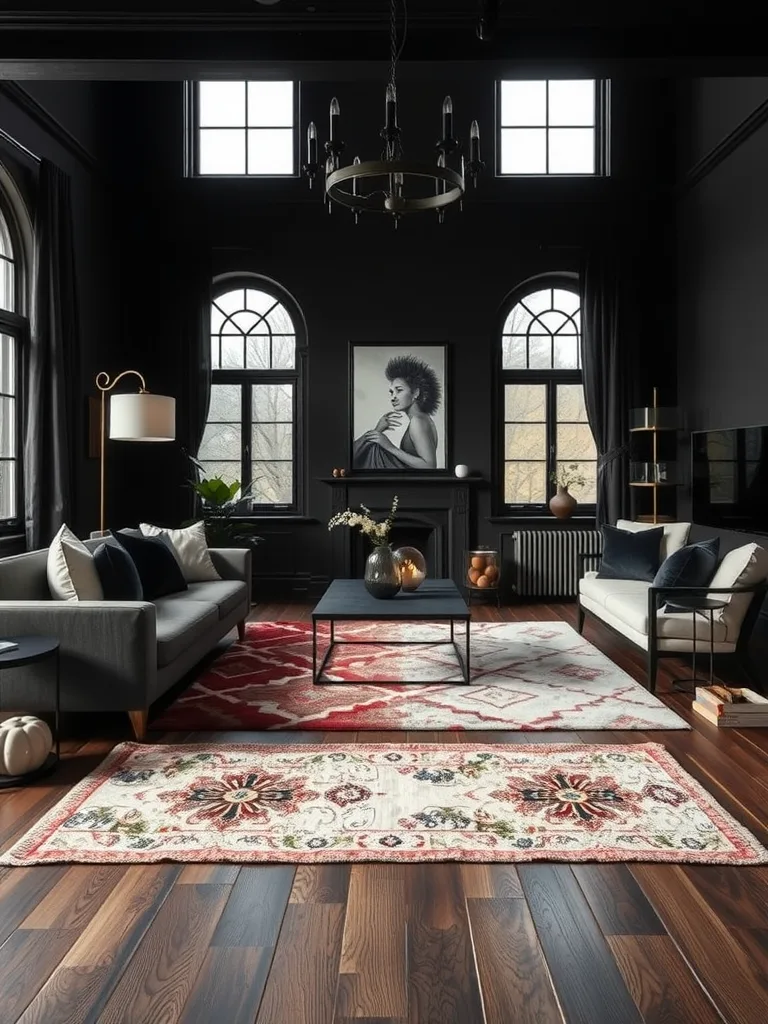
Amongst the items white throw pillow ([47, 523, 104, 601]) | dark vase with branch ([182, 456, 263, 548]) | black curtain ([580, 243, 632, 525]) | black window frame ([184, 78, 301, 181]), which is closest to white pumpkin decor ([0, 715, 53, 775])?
white throw pillow ([47, 523, 104, 601])

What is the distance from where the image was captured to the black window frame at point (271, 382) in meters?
8.04

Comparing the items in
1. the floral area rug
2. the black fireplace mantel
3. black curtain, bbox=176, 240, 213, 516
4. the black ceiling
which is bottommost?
the floral area rug

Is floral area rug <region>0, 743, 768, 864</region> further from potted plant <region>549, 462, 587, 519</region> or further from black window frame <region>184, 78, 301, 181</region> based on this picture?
black window frame <region>184, 78, 301, 181</region>

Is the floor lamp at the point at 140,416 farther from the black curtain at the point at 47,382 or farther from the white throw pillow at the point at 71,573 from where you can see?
the white throw pillow at the point at 71,573

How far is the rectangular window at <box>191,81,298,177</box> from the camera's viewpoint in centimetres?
795

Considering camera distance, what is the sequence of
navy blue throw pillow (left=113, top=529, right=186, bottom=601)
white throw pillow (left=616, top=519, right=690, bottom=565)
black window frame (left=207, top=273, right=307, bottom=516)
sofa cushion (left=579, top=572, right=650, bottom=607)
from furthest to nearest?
1. black window frame (left=207, top=273, right=307, bottom=516)
2. white throw pillow (left=616, top=519, right=690, bottom=565)
3. sofa cushion (left=579, top=572, right=650, bottom=607)
4. navy blue throw pillow (left=113, top=529, right=186, bottom=601)

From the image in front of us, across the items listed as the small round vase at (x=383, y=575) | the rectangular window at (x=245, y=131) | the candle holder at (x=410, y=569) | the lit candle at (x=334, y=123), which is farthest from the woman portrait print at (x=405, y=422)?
the lit candle at (x=334, y=123)

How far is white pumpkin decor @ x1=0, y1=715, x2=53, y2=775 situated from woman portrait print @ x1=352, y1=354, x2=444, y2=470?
5.04 meters

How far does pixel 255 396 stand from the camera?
812 cm

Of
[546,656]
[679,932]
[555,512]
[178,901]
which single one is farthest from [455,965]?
[555,512]

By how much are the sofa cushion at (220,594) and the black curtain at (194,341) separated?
2254 mm

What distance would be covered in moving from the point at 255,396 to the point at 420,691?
4424 mm

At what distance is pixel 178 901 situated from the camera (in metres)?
2.30

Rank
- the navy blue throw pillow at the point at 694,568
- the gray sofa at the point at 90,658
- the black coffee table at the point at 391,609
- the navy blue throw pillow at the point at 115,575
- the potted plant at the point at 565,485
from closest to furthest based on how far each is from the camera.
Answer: the gray sofa at the point at 90,658
the navy blue throw pillow at the point at 115,575
the black coffee table at the point at 391,609
the navy blue throw pillow at the point at 694,568
the potted plant at the point at 565,485
